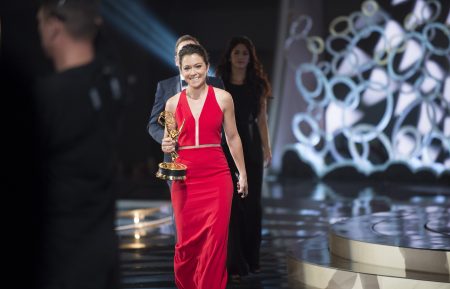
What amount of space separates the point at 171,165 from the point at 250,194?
1.65m

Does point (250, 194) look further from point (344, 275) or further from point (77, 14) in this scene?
point (77, 14)

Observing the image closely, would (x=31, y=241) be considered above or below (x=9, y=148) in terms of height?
below

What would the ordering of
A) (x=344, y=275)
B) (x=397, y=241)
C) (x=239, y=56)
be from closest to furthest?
(x=344, y=275)
(x=397, y=241)
(x=239, y=56)

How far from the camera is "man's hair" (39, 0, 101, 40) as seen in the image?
9.36 feet

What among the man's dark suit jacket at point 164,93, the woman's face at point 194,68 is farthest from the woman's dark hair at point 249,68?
the woman's face at point 194,68

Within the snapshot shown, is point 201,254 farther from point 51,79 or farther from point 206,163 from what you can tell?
point 51,79

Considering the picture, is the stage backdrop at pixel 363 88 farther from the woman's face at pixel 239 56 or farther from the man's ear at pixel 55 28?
the man's ear at pixel 55 28

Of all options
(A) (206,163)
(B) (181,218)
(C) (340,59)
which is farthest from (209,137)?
(C) (340,59)

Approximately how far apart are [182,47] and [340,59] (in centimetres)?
962

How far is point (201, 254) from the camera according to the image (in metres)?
4.64

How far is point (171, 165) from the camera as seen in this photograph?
14.9 feet

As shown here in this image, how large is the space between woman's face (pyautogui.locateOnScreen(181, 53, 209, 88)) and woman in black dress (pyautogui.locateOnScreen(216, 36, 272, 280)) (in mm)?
1331

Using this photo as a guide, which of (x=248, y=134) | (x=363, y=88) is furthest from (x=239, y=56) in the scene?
(x=363, y=88)

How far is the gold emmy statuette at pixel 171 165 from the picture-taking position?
177 inches
